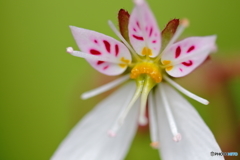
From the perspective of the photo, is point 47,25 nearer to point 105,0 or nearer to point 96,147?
point 105,0

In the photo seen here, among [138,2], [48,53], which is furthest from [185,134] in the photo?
[48,53]

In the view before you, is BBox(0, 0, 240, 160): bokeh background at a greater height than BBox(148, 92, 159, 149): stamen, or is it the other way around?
BBox(0, 0, 240, 160): bokeh background

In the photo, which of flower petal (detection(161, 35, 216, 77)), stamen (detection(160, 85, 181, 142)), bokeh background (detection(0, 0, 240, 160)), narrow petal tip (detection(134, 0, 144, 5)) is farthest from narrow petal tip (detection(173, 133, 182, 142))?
bokeh background (detection(0, 0, 240, 160))

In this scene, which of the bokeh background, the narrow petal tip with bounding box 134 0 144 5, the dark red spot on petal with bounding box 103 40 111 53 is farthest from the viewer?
the bokeh background

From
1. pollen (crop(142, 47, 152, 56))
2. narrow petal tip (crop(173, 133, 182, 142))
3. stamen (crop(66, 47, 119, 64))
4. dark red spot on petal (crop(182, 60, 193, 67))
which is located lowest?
narrow petal tip (crop(173, 133, 182, 142))

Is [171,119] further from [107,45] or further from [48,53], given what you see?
[48,53]

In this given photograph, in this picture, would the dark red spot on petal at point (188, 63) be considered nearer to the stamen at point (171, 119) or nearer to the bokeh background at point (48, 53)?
the stamen at point (171, 119)

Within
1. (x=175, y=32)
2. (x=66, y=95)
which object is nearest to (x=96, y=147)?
(x=175, y=32)

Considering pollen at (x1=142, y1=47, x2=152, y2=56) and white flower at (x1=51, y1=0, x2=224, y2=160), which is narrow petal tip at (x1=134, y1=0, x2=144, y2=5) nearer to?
white flower at (x1=51, y1=0, x2=224, y2=160)

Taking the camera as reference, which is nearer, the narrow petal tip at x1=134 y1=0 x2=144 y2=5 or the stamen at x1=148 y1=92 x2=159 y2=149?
the narrow petal tip at x1=134 y1=0 x2=144 y2=5
